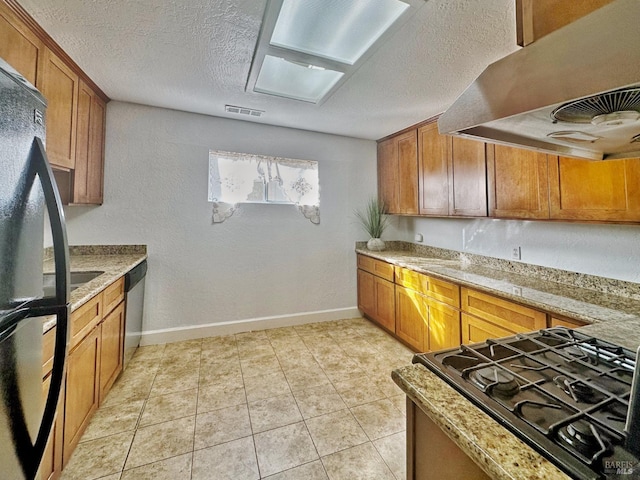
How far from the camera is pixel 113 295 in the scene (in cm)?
199

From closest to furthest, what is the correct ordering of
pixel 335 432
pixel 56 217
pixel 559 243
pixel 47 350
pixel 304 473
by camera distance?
pixel 56 217
pixel 47 350
pixel 304 473
pixel 335 432
pixel 559 243

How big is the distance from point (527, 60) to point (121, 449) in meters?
2.51

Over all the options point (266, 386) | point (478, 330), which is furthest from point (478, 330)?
point (266, 386)

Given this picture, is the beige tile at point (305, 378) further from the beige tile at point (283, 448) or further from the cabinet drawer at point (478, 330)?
the cabinet drawer at point (478, 330)

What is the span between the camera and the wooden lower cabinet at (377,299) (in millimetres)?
3092

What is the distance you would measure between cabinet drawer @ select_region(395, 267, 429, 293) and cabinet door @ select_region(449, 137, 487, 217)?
0.71 m

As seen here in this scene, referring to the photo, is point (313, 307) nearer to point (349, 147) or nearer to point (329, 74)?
point (349, 147)

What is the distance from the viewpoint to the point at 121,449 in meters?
1.60

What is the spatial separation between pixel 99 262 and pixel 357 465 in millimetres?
2494

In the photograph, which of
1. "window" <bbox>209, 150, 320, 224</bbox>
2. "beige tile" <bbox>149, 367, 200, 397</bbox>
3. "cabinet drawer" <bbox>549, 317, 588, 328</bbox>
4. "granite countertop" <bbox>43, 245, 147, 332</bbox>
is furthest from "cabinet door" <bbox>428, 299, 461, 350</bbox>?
"granite countertop" <bbox>43, 245, 147, 332</bbox>

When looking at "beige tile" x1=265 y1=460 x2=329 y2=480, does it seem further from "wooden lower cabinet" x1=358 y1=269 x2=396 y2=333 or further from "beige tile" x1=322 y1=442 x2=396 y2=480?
"wooden lower cabinet" x1=358 y1=269 x2=396 y2=333

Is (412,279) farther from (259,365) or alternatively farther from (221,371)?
(221,371)

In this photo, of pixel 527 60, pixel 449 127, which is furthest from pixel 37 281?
pixel 527 60

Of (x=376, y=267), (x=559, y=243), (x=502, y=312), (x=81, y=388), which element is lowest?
(x=81, y=388)
